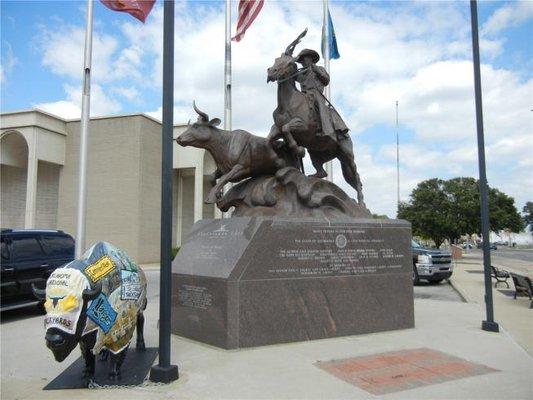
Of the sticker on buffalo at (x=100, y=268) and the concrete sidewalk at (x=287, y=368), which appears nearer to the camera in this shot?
the sticker on buffalo at (x=100, y=268)

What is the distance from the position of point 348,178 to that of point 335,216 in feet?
5.60

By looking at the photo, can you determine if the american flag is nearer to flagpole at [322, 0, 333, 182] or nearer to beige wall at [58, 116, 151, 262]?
flagpole at [322, 0, 333, 182]

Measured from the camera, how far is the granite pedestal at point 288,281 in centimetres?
736

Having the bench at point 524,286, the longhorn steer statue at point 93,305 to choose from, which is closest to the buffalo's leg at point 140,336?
the longhorn steer statue at point 93,305

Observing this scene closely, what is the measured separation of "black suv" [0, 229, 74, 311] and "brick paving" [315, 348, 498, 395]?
320 inches

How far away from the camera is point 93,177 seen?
33.1 metres

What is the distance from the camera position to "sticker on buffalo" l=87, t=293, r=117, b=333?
4.93 metres

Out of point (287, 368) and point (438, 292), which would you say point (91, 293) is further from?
point (438, 292)

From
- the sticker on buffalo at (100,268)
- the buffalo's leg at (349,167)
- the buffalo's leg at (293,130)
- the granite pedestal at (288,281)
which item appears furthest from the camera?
the buffalo's leg at (349,167)

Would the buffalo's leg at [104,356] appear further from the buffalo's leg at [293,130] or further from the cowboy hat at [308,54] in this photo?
the cowboy hat at [308,54]

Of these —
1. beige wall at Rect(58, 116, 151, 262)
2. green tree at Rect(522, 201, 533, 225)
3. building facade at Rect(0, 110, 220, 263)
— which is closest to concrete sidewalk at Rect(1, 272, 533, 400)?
beige wall at Rect(58, 116, 151, 262)

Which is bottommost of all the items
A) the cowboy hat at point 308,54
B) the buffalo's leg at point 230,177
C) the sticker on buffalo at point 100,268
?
the sticker on buffalo at point 100,268

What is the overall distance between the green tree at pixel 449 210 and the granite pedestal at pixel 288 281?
104ft

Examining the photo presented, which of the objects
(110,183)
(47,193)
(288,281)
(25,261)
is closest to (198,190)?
(110,183)
